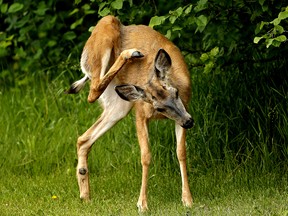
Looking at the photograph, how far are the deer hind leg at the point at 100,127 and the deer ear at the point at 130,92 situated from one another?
2.67ft

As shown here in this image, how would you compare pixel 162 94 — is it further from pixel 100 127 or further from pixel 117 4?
pixel 100 127

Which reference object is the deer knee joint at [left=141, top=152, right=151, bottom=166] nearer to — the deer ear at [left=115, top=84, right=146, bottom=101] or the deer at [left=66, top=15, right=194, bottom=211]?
the deer at [left=66, top=15, right=194, bottom=211]

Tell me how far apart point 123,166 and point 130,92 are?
1.76 metres

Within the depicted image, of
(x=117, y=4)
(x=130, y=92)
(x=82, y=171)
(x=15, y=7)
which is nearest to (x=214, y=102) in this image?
(x=82, y=171)

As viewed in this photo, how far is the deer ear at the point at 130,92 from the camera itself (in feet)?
26.0

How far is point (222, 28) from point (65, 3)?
374 cm

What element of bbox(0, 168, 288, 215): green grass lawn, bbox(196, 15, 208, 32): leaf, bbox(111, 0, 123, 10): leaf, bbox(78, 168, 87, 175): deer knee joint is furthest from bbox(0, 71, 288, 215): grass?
bbox(111, 0, 123, 10): leaf

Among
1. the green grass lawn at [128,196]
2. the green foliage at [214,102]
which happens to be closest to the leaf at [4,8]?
the green foliage at [214,102]

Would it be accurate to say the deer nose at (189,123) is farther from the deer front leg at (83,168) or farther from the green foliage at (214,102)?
the deer front leg at (83,168)

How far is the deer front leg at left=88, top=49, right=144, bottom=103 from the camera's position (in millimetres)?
8172

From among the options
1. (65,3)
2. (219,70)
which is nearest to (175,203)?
(219,70)

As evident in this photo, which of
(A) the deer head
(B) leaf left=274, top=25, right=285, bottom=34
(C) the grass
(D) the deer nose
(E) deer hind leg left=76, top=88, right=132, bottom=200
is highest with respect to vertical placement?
(B) leaf left=274, top=25, right=285, bottom=34

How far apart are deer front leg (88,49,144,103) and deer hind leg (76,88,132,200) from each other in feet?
1.13

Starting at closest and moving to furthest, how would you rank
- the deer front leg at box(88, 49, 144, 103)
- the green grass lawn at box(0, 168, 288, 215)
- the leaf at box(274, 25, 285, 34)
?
the leaf at box(274, 25, 285, 34) < the green grass lawn at box(0, 168, 288, 215) < the deer front leg at box(88, 49, 144, 103)
